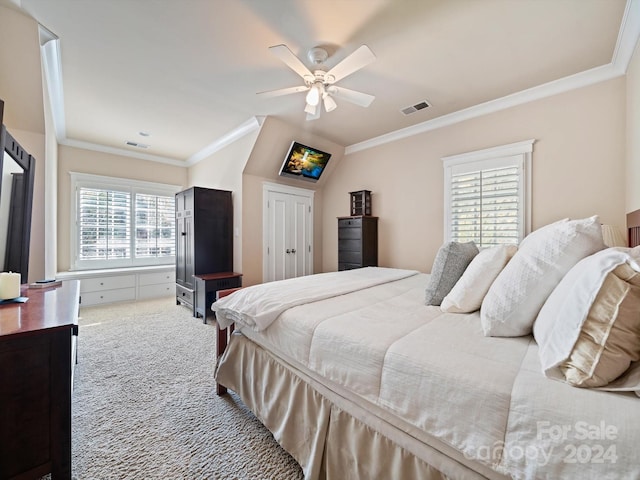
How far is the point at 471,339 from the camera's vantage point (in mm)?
1080

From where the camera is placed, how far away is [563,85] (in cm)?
Answer: 267

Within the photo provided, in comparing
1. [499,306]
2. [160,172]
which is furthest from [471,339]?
[160,172]

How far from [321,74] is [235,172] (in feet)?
7.94

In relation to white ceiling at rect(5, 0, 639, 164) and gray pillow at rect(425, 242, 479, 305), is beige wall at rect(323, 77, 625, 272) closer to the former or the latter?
white ceiling at rect(5, 0, 639, 164)

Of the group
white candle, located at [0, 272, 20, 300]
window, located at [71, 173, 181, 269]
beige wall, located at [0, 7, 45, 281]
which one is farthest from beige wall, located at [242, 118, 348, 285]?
white candle, located at [0, 272, 20, 300]

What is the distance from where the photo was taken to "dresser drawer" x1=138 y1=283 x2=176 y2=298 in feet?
15.9

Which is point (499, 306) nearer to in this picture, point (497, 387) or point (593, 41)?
point (497, 387)

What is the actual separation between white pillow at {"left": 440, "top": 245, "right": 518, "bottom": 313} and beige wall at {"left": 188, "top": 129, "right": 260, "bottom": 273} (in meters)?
3.31

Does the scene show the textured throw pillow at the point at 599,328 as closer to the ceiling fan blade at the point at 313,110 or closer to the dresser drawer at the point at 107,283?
the ceiling fan blade at the point at 313,110

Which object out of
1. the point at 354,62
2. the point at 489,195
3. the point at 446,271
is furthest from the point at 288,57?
the point at 489,195

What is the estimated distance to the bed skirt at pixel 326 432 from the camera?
0.95 meters

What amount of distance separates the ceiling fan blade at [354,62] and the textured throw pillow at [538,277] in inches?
64.2

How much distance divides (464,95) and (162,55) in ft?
10.2

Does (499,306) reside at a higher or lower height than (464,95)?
lower
